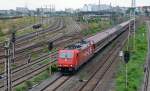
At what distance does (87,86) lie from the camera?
34406 millimetres

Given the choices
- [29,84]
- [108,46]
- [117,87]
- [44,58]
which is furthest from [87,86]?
[108,46]

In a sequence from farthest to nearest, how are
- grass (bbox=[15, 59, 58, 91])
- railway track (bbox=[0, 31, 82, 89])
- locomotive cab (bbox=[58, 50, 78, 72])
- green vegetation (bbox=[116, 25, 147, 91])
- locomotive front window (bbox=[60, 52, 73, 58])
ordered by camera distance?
locomotive front window (bbox=[60, 52, 73, 58]) → locomotive cab (bbox=[58, 50, 78, 72]) → railway track (bbox=[0, 31, 82, 89]) → grass (bbox=[15, 59, 58, 91]) → green vegetation (bbox=[116, 25, 147, 91])

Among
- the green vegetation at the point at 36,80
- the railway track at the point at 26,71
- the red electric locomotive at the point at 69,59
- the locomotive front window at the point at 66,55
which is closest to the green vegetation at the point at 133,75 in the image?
the red electric locomotive at the point at 69,59

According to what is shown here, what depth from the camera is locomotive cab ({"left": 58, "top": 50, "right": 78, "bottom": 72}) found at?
3941 cm

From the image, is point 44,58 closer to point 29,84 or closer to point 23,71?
point 23,71

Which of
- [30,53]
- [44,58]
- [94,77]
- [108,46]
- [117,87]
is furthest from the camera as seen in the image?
[108,46]

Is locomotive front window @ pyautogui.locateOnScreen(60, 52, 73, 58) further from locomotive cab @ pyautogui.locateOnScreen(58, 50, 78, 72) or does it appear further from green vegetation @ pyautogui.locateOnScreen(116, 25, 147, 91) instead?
green vegetation @ pyautogui.locateOnScreen(116, 25, 147, 91)

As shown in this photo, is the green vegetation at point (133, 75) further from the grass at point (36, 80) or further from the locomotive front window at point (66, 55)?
the grass at point (36, 80)

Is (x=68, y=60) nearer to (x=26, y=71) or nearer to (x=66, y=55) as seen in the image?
(x=66, y=55)

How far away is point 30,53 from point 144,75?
1003 inches

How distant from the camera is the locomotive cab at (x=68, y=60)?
129 feet

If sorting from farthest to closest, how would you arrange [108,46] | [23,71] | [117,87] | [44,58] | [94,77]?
[108,46] < [44,58] < [23,71] < [94,77] < [117,87]

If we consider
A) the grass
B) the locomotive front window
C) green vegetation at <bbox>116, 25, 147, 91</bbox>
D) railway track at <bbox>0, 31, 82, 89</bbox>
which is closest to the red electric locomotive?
the locomotive front window

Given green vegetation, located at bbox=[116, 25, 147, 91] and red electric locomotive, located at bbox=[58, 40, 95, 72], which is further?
red electric locomotive, located at bbox=[58, 40, 95, 72]
